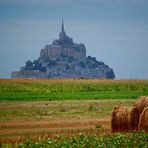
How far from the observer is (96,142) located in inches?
936

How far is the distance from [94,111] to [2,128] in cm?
1204

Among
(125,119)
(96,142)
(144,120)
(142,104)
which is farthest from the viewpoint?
(142,104)

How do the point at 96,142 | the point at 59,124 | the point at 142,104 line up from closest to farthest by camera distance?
the point at 96,142
the point at 142,104
the point at 59,124

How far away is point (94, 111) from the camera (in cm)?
4478

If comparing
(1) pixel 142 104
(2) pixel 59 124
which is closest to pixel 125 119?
(1) pixel 142 104

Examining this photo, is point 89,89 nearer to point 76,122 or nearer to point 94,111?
point 94,111

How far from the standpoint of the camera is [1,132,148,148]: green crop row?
22.7 meters

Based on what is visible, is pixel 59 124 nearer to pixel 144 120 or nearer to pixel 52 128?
pixel 52 128

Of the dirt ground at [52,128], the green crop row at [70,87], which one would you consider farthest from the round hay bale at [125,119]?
the green crop row at [70,87]

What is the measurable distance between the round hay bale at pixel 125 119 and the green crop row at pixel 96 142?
394cm

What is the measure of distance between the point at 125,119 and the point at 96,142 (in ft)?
21.0

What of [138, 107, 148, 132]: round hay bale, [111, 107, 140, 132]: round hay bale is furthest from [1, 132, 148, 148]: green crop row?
[111, 107, 140, 132]: round hay bale

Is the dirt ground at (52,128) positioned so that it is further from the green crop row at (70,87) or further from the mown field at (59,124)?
the green crop row at (70,87)

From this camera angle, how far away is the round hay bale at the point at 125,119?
1174 inches
